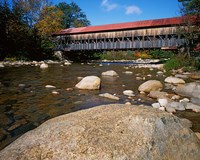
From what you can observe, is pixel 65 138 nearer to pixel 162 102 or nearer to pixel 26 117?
pixel 26 117

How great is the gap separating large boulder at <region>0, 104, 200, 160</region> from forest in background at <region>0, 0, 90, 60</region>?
30.8m

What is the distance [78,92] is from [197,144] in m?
6.36

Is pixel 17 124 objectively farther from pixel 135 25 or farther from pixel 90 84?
pixel 135 25

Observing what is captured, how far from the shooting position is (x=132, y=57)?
45.6 m

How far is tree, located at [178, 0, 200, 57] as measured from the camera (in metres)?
20.7

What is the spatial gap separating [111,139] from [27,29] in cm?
3849

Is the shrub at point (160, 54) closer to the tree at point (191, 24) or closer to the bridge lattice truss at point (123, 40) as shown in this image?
the bridge lattice truss at point (123, 40)

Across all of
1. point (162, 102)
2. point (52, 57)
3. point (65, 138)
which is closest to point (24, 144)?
point (65, 138)

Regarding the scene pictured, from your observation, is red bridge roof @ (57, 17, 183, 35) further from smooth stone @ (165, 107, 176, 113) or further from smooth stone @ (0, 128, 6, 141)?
smooth stone @ (0, 128, 6, 141)

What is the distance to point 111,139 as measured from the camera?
8.11ft

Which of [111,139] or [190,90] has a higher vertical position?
[111,139]

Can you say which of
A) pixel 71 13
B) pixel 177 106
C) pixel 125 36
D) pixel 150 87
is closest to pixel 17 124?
pixel 177 106

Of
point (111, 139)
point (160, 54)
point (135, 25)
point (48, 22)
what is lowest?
point (160, 54)

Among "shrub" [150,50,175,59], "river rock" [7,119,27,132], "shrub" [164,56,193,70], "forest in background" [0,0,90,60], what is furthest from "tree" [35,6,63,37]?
"river rock" [7,119,27,132]
